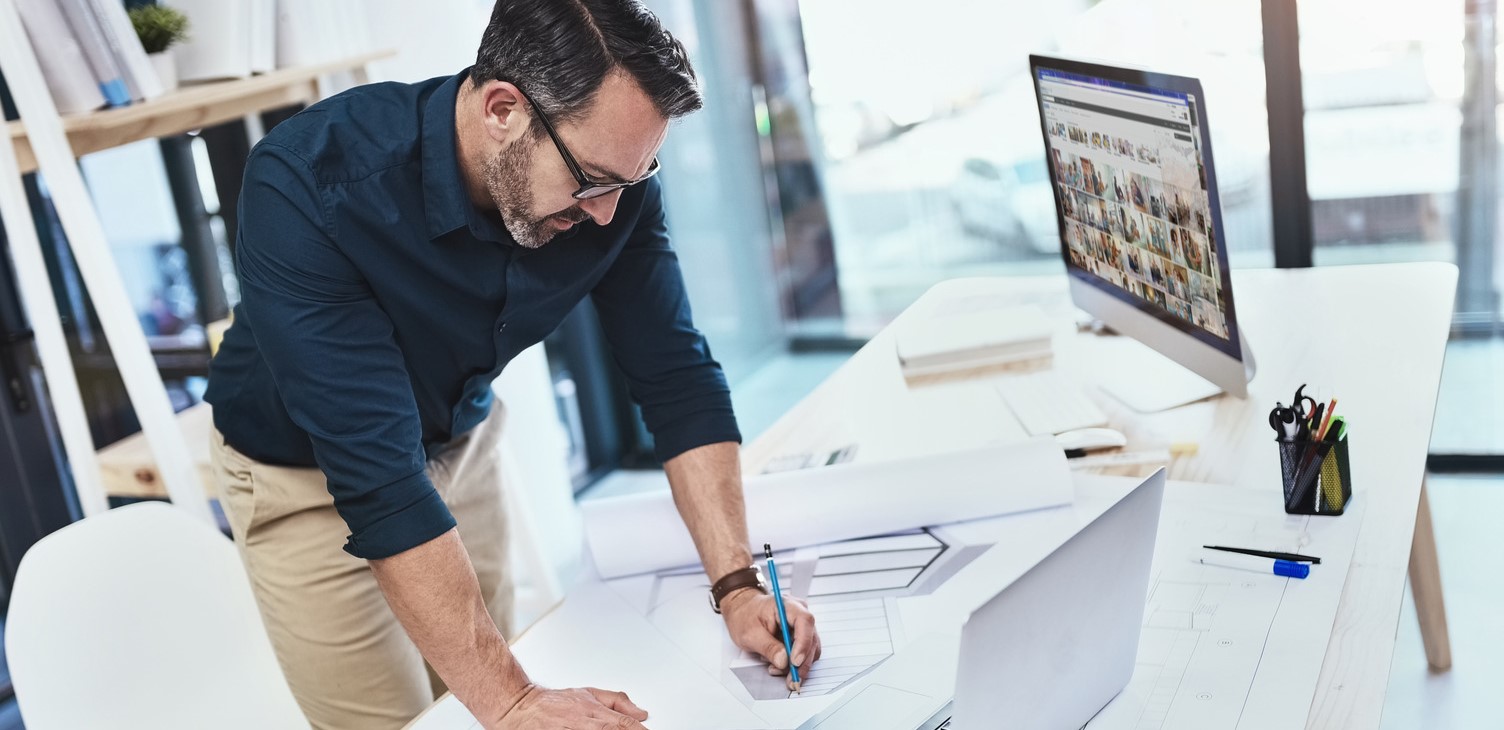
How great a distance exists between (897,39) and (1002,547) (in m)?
2.43

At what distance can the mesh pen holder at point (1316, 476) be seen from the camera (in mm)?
1341

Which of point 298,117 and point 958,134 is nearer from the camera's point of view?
point 298,117

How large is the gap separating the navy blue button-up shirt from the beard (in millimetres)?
35

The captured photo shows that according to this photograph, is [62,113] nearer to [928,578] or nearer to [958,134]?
[928,578]

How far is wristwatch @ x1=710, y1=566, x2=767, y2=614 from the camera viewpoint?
4.55 ft

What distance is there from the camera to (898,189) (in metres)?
3.92

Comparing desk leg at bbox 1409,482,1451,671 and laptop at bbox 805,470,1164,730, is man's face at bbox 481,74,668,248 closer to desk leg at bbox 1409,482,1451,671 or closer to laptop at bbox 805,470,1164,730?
laptop at bbox 805,470,1164,730

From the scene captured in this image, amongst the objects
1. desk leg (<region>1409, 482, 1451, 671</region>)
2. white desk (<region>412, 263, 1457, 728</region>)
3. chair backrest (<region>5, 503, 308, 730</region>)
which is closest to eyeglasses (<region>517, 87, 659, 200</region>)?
white desk (<region>412, 263, 1457, 728</region>)

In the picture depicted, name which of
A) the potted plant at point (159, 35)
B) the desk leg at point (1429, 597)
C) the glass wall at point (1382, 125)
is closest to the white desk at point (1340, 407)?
the desk leg at point (1429, 597)

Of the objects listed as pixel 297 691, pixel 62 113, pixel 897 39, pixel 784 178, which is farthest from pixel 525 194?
pixel 784 178

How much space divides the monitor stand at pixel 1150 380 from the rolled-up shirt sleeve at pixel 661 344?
0.61 meters

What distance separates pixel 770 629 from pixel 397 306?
0.52 m

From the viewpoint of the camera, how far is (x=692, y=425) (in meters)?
1.53

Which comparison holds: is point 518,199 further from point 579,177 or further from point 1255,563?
point 1255,563
